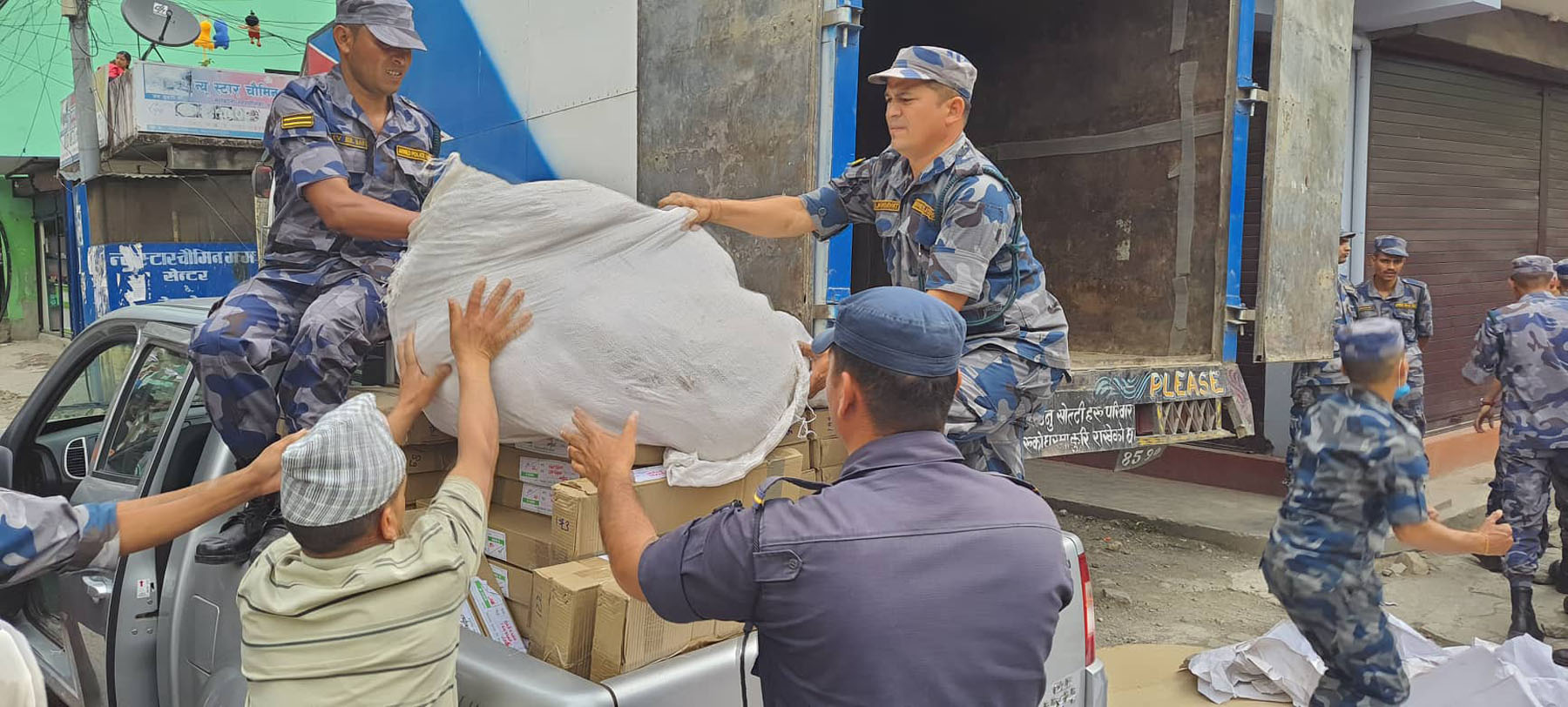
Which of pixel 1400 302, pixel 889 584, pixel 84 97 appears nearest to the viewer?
pixel 889 584

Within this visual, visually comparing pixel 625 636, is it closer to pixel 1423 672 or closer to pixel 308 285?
pixel 308 285

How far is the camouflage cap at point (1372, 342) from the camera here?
2.78m

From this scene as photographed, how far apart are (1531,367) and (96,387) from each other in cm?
592

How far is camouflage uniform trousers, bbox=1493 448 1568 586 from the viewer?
190 inches

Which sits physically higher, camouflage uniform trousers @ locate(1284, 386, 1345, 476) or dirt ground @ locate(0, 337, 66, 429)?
camouflage uniform trousers @ locate(1284, 386, 1345, 476)

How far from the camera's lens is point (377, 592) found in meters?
1.51

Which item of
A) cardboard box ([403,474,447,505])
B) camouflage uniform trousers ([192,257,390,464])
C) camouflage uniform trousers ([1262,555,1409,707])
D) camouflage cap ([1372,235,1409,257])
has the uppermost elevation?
camouflage cap ([1372,235,1409,257])

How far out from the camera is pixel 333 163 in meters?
2.47

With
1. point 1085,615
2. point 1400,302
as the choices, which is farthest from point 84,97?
point 1400,302

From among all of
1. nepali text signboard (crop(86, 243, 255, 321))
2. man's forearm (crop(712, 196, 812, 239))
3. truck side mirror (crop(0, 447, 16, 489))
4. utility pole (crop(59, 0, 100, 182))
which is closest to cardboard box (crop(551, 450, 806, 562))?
man's forearm (crop(712, 196, 812, 239))

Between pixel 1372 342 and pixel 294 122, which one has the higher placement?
pixel 294 122

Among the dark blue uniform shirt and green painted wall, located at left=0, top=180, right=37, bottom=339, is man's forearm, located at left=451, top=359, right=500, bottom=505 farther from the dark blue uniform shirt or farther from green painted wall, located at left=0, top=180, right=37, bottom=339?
green painted wall, located at left=0, top=180, right=37, bottom=339

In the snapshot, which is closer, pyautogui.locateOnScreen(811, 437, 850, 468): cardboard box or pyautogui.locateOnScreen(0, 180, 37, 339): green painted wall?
pyautogui.locateOnScreen(811, 437, 850, 468): cardboard box

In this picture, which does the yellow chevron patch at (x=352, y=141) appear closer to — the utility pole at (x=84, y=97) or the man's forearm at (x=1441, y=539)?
the man's forearm at (x=1441, y=539)
